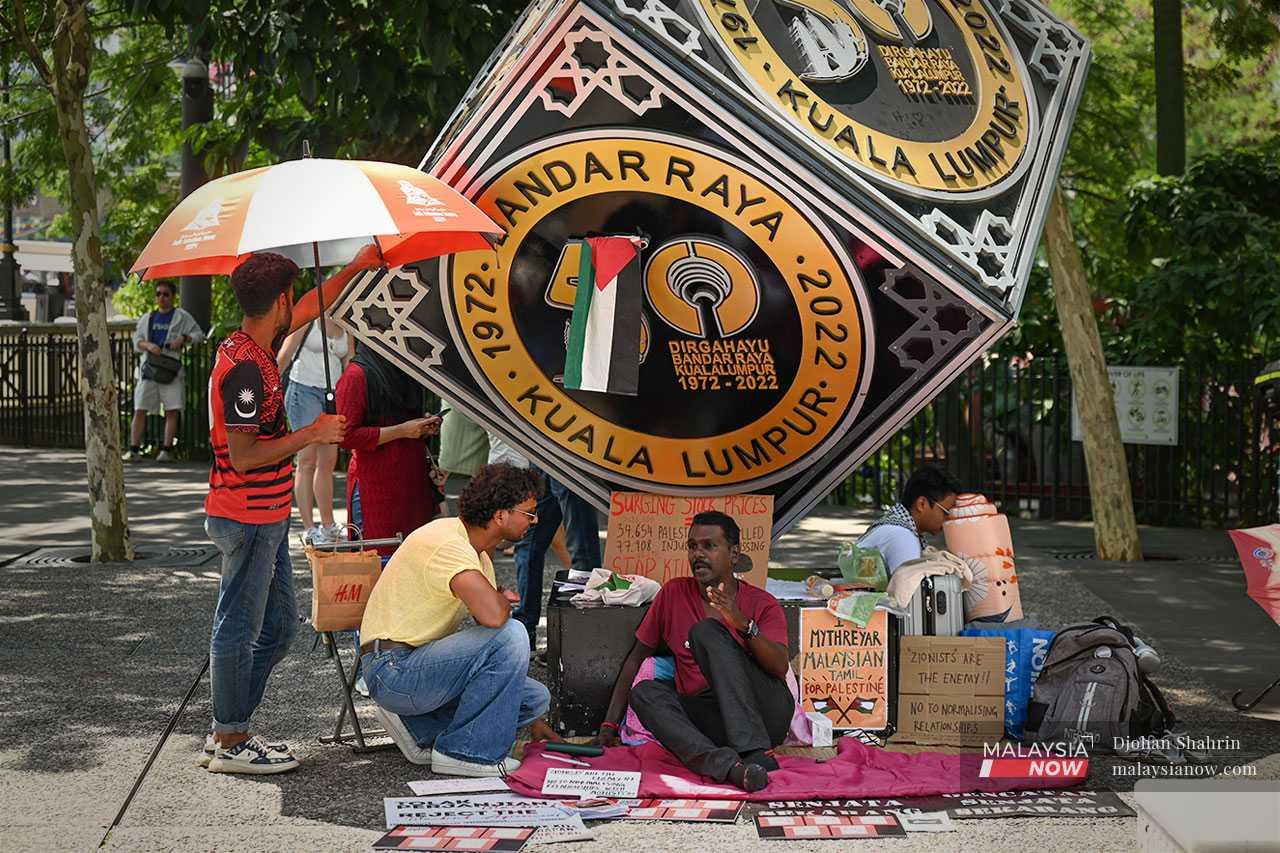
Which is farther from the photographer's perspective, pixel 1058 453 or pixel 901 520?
pixel 1058 453

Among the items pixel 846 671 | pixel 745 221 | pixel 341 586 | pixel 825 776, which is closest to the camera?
pixel 825 776

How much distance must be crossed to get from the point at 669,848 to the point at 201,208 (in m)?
2.95

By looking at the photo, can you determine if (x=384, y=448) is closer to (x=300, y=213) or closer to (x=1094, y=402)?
(x=300, y=213)

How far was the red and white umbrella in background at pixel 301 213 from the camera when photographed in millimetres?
5873

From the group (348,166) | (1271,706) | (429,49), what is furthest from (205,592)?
(1271,706)

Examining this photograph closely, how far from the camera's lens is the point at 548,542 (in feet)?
25.7

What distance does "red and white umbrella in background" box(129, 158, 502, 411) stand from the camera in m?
5.87

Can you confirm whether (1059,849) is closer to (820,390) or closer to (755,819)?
(755,819)

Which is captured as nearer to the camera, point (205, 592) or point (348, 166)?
point (348, 166)

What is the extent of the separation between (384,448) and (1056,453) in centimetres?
743

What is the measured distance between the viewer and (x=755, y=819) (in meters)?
5.56

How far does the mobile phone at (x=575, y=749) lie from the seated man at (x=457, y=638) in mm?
222

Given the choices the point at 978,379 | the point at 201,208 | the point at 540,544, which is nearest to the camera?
the point at 201,208

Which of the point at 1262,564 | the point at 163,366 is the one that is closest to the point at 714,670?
the point at 1262,564
